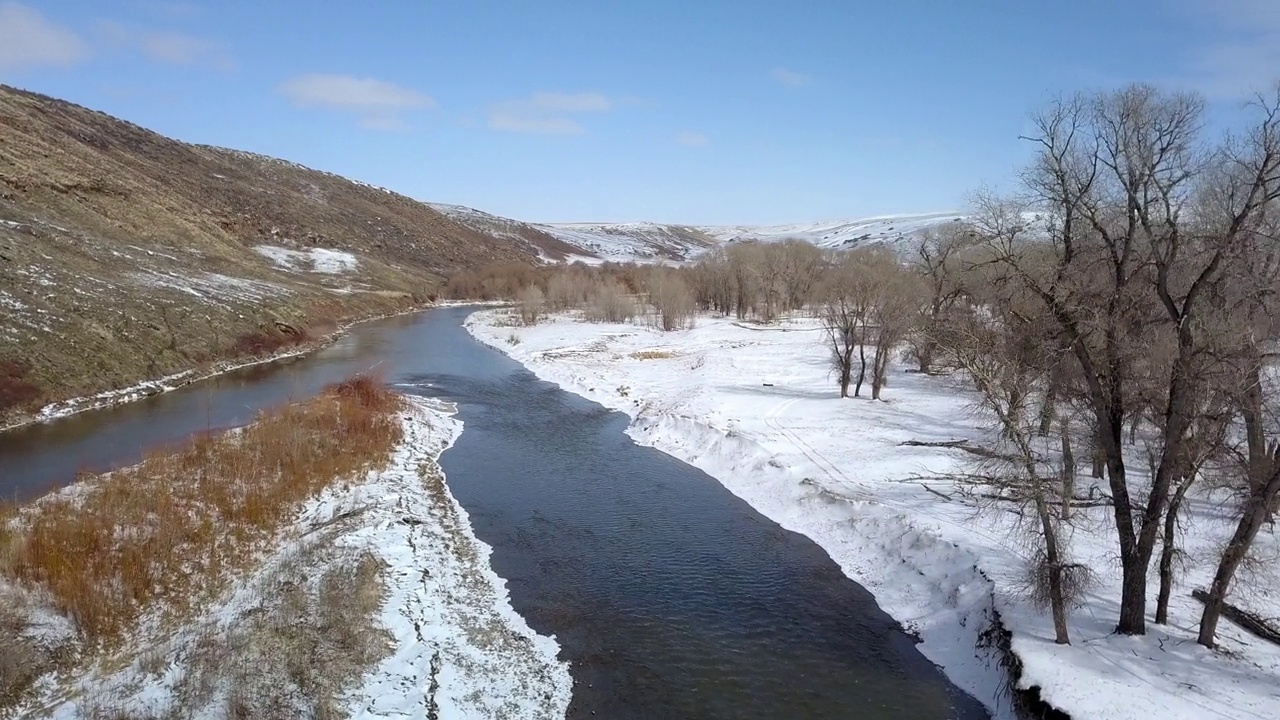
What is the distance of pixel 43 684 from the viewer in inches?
424

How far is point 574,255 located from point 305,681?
175m

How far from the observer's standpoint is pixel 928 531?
1812 cm

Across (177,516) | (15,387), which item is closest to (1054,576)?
(177,516)

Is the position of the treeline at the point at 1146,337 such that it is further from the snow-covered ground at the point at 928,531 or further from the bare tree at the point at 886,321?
the bare tree at the point at 886,321

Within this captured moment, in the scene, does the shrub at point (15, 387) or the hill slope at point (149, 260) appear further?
the hill slope at point (149, 260)

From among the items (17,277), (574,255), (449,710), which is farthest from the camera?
(574,255)

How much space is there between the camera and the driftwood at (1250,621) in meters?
13.0

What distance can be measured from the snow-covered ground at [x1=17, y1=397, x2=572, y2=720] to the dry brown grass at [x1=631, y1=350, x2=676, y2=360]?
31.7 m

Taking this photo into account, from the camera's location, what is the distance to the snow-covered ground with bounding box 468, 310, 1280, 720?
11.8 metres

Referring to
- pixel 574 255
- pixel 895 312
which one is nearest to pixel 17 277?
pixel 895 312

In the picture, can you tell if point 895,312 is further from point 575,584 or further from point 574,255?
point 574,255

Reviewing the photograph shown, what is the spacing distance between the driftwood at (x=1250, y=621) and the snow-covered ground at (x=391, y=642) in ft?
40.2

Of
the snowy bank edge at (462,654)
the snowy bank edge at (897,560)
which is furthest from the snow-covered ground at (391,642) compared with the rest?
the snowy bank edge at (897,560)

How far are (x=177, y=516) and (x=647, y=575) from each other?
10.8 metres
